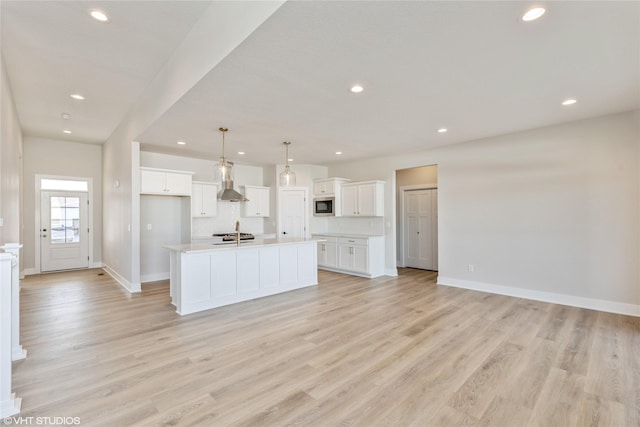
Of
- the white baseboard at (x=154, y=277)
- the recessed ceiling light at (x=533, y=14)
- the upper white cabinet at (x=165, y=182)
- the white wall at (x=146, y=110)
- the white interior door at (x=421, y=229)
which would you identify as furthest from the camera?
the white interior door at (x=421, y=229)

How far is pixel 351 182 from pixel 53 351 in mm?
5838

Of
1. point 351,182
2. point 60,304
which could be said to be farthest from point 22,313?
point 351,182

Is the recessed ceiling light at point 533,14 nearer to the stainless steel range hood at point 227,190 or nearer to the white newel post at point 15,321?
the stainless steel range hood at point 227,190

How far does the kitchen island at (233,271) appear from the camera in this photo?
155 inches

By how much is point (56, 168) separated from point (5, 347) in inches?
251

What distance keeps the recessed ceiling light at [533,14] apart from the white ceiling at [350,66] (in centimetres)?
6

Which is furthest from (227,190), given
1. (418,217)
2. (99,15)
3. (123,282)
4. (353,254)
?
(418,217)

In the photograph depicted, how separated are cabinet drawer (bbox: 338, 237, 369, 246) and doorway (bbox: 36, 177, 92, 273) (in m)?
6.10

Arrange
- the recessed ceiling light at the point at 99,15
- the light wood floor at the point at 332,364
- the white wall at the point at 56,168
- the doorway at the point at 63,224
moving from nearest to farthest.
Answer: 1. the light wood floor at the point at 332,364
2. the recessed ceiling light at the point at 99,15
3. the white wall at the point at 56,168
4. the doorway at the point at 63,224

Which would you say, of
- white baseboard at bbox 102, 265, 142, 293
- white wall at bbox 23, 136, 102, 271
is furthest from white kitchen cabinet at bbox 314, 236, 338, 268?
white wall at bbox 23, 136, 102, 271

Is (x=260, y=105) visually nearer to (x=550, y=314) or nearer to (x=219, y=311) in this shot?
(x=219, y=311)

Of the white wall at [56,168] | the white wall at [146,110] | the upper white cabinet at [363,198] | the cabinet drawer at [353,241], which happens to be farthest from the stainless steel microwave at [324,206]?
the white wall at [56,168]

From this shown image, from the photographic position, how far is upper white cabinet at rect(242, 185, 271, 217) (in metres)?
7.12

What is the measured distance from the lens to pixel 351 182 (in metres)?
7.11
